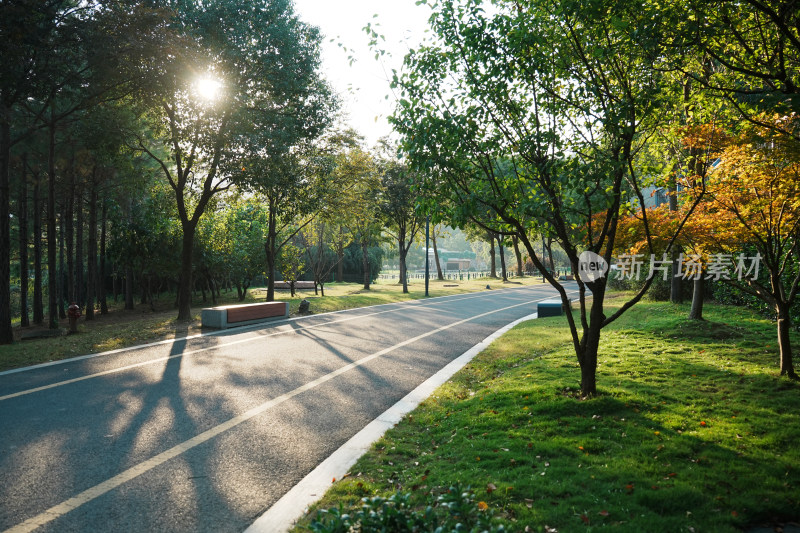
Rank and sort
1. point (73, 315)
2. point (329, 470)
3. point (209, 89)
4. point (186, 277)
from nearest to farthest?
1. point (329, 470)
2. point (73, 315)
3. point (209, 89)
4. point (186, 277)

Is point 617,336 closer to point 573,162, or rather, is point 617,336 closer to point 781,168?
point 781,168

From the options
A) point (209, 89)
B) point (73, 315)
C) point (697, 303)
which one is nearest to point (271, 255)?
point (209, 89)

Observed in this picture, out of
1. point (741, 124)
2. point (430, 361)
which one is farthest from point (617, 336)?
point (741, 124)

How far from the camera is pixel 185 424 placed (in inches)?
243

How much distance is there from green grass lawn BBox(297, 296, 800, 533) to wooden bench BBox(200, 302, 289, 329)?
8.72 meters

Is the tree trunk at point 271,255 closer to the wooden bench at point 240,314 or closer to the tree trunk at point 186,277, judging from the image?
the tree trunk at point 186,277

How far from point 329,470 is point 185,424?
2.41 metres

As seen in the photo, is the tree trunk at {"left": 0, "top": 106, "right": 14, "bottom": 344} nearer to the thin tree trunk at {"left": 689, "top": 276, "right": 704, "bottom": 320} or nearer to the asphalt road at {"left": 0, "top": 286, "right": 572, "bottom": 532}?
the asphalt road at {"left": 0, "top": 286, "right": 572, "bottom": 532}

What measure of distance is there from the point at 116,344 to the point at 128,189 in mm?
13027

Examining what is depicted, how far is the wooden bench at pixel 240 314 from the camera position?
1462 centimetres

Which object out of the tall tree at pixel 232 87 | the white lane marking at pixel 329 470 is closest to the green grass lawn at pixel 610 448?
the white lane marking at pixel 329 470

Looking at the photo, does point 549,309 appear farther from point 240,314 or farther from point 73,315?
point 73,315

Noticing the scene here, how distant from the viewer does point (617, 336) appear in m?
12.0

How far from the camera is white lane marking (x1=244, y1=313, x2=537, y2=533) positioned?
154 inches
